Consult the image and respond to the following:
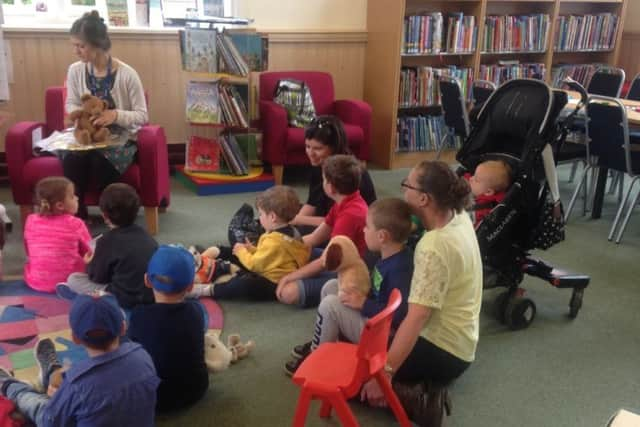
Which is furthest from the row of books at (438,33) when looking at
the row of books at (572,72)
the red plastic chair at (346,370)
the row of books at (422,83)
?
the red plastic chair at (346,370)

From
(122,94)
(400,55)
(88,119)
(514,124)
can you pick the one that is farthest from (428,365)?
(400,55)

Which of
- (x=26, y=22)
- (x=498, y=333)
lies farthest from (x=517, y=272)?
(x=26, y=22)

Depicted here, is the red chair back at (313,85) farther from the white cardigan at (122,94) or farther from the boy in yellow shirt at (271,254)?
the boy in yellow shirt at (271,254)

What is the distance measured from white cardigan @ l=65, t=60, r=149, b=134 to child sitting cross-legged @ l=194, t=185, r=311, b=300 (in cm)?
129

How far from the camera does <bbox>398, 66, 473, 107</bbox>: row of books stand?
17.7 feet

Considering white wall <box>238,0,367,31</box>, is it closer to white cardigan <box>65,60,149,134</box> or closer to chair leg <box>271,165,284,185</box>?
chair leg <box>271,165,284,185</box>

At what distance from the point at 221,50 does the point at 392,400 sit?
3186 mm

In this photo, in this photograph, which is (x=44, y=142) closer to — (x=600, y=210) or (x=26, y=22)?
(x=26, y=22)

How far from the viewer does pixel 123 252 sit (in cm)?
259

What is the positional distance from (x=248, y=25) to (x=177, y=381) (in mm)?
3519

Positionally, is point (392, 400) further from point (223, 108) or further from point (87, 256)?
point (223, 108)

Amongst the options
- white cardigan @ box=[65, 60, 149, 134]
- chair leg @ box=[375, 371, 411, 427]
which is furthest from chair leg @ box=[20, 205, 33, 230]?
chair leg @ box=[375, 371, 411, 427]

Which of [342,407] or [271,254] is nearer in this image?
[342,407]

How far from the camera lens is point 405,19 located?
522 cm
